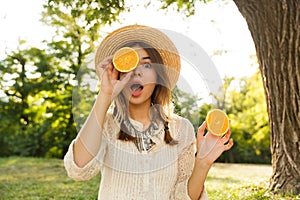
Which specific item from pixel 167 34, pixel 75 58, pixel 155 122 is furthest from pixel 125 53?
pixel 75 58

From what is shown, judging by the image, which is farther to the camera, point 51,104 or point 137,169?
point 51,104

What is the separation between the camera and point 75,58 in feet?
38.6

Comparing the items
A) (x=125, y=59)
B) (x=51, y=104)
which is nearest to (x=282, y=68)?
(x=125, y=59)

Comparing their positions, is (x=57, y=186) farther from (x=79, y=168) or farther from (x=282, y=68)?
(x=79, y=168)

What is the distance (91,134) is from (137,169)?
0.91ft

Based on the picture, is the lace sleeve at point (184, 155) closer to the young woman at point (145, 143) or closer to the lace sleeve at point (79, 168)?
the young woman at point (145, 143)

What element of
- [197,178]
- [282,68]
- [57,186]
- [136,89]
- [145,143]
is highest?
[282,68]

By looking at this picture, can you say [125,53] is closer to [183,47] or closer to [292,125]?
[183,47]

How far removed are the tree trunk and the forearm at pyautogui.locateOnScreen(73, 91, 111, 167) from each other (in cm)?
278

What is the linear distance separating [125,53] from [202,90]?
0.41 meters

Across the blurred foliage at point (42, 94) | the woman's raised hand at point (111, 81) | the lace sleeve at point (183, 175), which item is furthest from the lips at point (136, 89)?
the blurred foliage at point (42, 94)

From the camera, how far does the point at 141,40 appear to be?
1.73 m

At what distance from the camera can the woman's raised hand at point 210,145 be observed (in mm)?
1695

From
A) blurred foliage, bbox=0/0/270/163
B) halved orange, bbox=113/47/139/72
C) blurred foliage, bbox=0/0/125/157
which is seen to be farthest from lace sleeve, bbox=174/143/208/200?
blurred foliage, bbox=0/0/125/157
